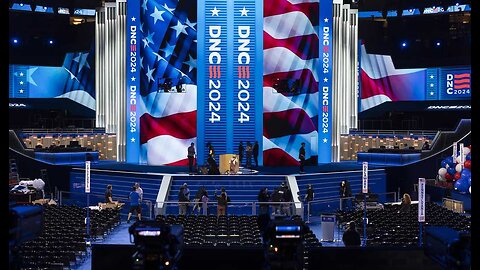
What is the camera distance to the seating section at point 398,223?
1880 centimetres

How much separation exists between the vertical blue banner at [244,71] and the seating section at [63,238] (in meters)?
12.5

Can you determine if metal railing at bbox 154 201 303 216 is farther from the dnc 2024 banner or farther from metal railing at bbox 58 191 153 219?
the dnc 2024 banner

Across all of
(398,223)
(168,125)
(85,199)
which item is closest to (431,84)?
(168,125)

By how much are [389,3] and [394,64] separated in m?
3.91

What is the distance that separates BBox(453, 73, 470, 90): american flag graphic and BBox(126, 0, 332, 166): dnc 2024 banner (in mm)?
10736

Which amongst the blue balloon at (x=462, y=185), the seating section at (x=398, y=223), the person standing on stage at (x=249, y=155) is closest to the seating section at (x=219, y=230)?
the seating section at (x=398, y=223)

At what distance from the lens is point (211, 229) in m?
20.1

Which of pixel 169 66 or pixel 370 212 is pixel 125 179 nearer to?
pixel 169 66

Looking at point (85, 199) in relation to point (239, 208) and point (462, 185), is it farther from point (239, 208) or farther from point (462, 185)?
point (462, 185)

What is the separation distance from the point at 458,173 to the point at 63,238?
1750cm

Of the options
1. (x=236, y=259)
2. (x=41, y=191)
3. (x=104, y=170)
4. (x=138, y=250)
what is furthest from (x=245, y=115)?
(x=138, y=250)

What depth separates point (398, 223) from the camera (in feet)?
70.1

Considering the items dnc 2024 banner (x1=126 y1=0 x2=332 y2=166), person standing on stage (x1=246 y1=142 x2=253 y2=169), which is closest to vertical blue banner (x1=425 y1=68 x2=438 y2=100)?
dnc 2024 banner (x1=126 y1=0 x2=332 y2=166)

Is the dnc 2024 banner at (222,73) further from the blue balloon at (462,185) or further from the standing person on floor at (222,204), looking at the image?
the standing person on floor at (222,204)
